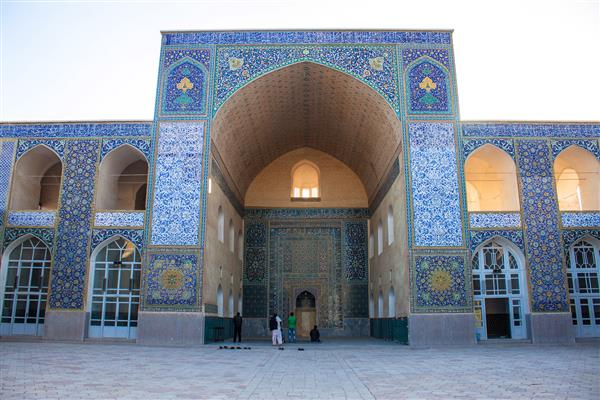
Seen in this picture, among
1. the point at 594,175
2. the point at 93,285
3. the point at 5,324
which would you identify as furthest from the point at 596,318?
the point at 5,324

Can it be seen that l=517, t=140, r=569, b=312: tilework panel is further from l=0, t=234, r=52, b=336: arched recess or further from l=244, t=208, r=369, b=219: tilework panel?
l=0, t=234, r=52, b=336: arched recess

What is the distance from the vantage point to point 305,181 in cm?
1838

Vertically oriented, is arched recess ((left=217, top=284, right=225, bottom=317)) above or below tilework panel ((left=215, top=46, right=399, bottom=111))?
below

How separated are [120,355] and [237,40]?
7931mm

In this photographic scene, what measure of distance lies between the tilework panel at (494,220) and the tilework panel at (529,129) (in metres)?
1.88

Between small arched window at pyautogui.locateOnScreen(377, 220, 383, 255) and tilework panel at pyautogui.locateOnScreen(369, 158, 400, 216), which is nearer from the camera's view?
tilework panel at pyautogui.locateOnScreen(369, 158, 400, 216)

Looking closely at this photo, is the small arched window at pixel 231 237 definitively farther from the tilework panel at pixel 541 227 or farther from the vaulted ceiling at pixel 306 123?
the tilework panel at pixel 541 227

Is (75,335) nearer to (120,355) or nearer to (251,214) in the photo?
(120,355)

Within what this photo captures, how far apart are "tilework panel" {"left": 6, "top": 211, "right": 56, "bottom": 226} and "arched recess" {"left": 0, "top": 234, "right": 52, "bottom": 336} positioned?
0.34 metres

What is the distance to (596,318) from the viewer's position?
12297mm

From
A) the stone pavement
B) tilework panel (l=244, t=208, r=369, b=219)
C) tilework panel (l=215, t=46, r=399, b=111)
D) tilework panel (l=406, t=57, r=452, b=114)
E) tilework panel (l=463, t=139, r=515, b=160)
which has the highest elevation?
tilework panel (l=215, t=46, r=399, b=111)

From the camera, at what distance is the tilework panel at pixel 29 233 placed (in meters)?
12.3

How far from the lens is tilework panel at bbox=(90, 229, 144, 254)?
12.1m

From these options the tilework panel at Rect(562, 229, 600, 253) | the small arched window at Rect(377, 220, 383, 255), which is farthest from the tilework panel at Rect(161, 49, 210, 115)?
the tilework panel at Rect(562, 229, 600, 253)
